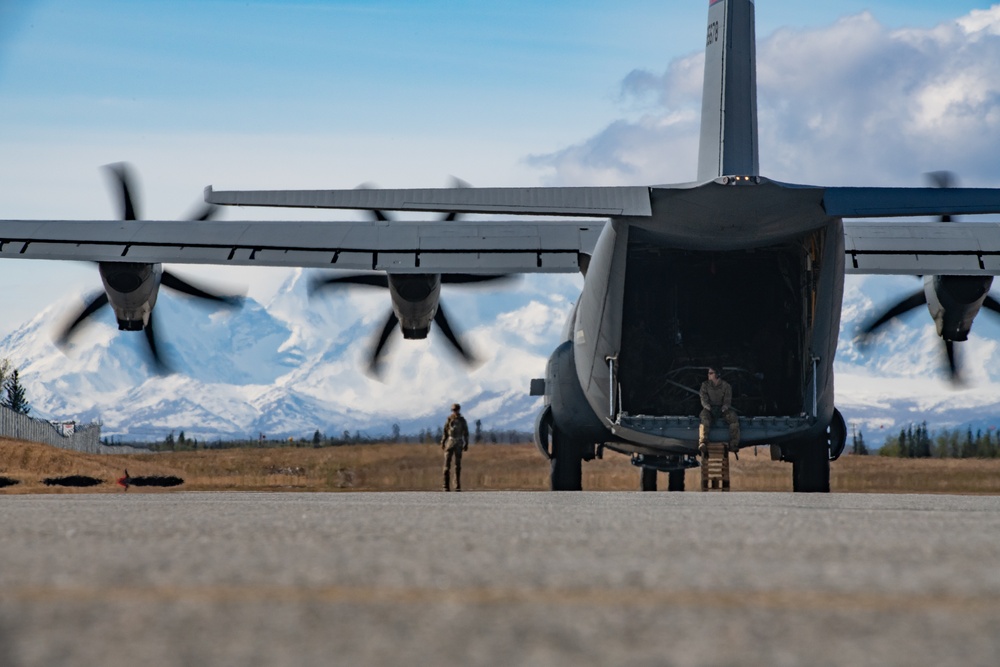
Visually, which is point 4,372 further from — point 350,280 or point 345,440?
point 350,280

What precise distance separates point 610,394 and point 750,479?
1139 inches

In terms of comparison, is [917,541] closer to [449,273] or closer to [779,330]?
[779,330]

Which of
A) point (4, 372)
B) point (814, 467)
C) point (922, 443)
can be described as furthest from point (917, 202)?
point (4, 372)

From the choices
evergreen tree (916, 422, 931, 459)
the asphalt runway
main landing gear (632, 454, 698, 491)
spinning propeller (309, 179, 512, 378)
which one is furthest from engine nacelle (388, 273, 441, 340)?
evergreen tree (916, 422, 931, 459)

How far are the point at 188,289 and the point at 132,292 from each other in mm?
1627

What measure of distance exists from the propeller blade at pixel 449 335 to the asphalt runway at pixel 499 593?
13.6 m

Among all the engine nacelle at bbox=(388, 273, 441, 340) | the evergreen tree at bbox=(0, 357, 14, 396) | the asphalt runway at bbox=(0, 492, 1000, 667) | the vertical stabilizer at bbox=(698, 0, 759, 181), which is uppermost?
the evergreen tree at bbox=(0, 357, 14, 396)

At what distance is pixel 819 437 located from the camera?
53.6 feet

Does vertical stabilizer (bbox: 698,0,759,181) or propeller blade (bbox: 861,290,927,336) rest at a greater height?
vertical stabilizer (bbox: 698,0,759,181)

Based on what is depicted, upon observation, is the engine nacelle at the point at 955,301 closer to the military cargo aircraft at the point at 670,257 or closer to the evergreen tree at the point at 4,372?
the military cargo aircraft at the point at 670,257

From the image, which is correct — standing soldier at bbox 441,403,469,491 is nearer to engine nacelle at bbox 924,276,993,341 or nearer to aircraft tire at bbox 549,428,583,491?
aircraft tire at bbox 549,428,583,491

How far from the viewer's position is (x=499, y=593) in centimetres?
376

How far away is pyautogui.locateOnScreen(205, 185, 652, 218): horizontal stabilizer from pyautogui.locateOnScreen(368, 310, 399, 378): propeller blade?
7249 millimetres

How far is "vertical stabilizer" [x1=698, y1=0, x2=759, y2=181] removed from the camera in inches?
585
